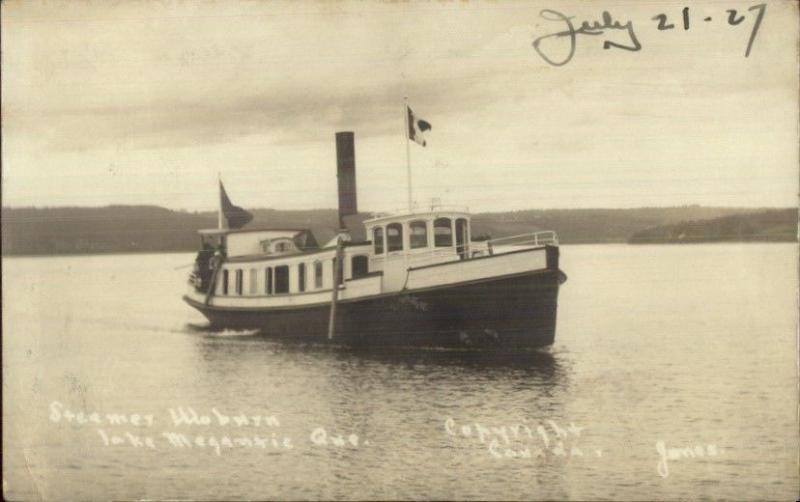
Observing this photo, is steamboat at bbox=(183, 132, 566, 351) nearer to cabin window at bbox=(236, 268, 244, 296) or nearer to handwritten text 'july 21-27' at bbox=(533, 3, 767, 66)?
cabin window at bbox=(236, 268, 244, 296)

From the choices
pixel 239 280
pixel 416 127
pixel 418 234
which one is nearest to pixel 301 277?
pixel 239 280

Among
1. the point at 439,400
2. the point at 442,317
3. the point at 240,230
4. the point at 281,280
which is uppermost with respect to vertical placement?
the point at 240,230

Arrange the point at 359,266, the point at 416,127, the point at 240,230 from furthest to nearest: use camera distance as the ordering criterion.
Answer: the point at 359,266 < the point at 240,230 < the point at 416,127

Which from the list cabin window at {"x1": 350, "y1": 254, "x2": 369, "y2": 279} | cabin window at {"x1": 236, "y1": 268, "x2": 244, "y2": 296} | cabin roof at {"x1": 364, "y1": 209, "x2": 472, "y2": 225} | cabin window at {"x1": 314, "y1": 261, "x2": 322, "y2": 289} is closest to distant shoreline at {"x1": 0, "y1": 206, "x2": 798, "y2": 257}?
cabin roof at {"x1": 364, "y1": 209, "x2": 472, "y2": 225}

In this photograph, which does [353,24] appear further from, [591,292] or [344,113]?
[591,292]

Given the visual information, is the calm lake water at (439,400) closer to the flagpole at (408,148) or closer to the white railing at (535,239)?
the white railing at (535,239)

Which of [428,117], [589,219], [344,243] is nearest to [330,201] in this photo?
[344,243]

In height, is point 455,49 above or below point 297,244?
above

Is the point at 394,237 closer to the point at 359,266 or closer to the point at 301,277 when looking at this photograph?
the point at 359,266
